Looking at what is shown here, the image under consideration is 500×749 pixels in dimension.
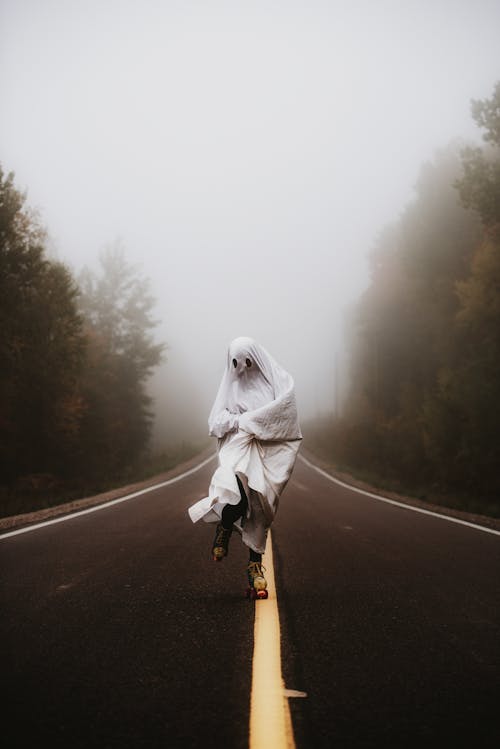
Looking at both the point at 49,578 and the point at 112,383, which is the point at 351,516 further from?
the point at 112,383

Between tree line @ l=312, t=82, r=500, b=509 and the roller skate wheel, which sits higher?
tree line @ l=312, t=82, r=500, b=509

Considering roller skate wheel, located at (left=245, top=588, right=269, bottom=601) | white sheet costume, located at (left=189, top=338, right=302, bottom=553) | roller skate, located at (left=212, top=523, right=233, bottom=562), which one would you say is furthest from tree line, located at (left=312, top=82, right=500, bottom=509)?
roller skate wheel, located at (left=245, top=588, right=269, bottom=601)

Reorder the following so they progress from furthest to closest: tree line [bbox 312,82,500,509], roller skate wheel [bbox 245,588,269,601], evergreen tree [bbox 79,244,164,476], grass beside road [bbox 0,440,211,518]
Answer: evergreen tree [bbox 79,244,164,476], tree line [bbox 312,82,500,509], grass beside road [bbox 0,440,211,518], roller skate wheel [bbox 245,588,269,601]

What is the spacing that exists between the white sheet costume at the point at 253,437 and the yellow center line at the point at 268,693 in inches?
35.9

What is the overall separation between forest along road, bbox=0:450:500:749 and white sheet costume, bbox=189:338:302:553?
629 millimetres

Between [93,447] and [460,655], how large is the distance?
82.4 feet

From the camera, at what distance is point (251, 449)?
438cm

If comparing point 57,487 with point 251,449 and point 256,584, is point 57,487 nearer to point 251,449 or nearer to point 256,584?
point 251,449

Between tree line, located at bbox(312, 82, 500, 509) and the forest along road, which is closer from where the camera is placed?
the forest along road

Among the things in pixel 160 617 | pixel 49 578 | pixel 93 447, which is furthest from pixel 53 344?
pixel 160 617

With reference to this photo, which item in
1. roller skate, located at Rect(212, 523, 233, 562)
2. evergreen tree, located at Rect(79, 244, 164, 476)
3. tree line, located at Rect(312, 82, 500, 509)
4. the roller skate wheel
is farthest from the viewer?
evergreen tree, located at Rect(79, 244, 164, 476)

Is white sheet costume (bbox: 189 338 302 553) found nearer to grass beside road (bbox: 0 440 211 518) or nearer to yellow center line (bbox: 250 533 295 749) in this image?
yellow center line (bbox: 250 533 295 749)

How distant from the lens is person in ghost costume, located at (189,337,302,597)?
4.20 meters

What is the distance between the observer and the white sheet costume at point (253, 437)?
4234 millimetres
